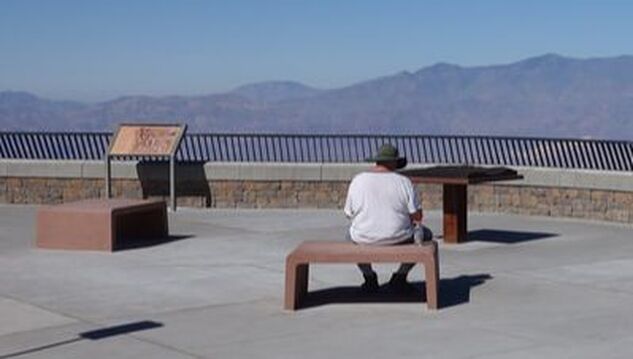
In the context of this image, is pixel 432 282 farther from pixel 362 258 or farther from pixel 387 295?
pixel 387 295

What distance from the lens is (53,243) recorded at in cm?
1633

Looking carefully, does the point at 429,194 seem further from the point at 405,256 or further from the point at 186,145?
the point at 405,256

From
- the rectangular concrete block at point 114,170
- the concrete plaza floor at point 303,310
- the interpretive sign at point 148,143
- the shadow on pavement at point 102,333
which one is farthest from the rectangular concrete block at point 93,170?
the shadow on pavement at point 102,333

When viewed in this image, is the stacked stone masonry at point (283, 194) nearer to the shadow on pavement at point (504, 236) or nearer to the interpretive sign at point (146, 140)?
the interpretive sign at point (146, 140)

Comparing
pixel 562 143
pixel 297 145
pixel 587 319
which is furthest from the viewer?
pixel 297 145

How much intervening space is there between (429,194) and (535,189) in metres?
1.79

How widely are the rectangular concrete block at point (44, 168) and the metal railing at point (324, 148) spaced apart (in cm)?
80

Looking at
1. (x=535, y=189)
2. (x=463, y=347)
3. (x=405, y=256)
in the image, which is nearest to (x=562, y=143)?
(x=535, y=189)

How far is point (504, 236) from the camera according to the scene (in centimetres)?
1744

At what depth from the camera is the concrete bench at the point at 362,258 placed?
11.6m

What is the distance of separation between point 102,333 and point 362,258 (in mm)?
2154

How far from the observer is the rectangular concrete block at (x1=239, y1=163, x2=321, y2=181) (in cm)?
2159

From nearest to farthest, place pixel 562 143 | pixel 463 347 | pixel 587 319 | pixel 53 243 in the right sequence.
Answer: pixel 463 347 → pixel 587 319 → pixel 53 243 → pixel 562 143

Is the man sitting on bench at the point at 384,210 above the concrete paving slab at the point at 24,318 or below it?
above
